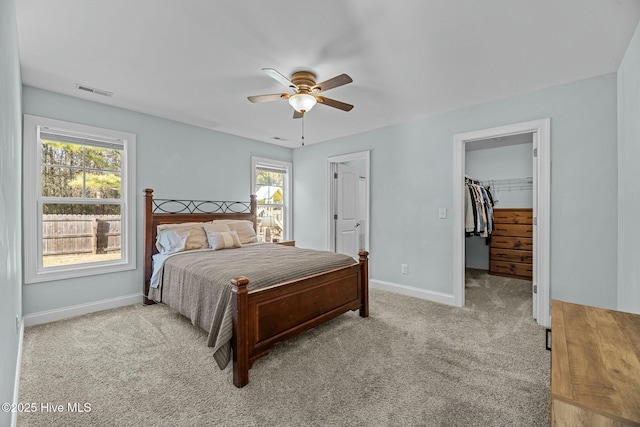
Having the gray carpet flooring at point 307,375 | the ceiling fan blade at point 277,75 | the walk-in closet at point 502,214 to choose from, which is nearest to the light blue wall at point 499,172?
the walk-in closet at point 502,214

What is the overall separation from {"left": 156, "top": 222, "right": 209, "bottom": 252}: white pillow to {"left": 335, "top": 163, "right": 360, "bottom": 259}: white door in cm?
229

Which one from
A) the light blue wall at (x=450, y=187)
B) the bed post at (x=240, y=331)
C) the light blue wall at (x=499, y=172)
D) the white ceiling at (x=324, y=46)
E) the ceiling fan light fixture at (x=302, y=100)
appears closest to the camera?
the white ceiling at (x=324, y=46)

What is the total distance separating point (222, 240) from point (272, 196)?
6.35ft

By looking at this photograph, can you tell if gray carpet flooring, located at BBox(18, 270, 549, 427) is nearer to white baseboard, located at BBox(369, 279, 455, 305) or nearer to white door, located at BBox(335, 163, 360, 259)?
white baseboard, located at BBox(369, 279, 455, 305)

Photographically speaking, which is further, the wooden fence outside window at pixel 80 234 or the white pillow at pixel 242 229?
the white pillow at pixel 242 229

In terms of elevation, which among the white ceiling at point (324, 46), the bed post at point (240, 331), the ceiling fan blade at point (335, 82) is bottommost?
the bed post at point (240, 331)

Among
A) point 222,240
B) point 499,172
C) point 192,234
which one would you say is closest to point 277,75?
point 222,240

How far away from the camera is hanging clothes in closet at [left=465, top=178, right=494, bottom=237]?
396 cm

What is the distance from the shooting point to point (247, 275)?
229cm

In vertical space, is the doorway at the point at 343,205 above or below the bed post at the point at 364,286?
above

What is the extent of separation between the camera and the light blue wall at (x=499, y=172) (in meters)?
5.01

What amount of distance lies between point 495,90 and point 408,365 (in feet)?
9.17

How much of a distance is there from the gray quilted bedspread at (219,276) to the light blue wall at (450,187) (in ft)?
4.31

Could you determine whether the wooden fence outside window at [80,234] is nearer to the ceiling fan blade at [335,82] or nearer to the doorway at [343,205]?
the ceiling fan blade at [335,82]
